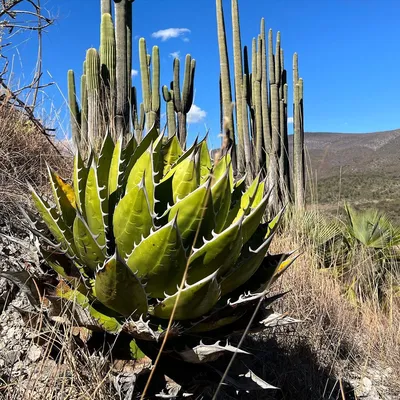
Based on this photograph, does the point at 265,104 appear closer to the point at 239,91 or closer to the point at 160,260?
the point at 239,91

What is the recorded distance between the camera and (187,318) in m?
1.33

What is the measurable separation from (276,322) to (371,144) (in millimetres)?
58128

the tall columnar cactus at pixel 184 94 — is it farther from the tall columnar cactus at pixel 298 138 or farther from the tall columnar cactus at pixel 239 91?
the tall columnar cactus at pixel 298 138

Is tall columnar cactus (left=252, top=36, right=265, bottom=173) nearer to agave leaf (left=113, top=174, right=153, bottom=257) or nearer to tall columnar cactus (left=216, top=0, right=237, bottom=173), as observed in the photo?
tall columnar cactus (left=216, top=0, right=237, bottom=173)

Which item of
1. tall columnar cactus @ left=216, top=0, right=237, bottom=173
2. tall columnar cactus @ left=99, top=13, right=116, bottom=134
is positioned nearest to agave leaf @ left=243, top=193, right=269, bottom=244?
tall columnar cactus @ left=99, top=13, right=116, bottom=134

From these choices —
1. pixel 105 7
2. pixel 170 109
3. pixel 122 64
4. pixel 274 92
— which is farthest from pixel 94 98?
pixel 274 92

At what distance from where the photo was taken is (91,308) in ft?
4.68

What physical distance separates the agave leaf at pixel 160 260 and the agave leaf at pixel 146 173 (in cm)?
14

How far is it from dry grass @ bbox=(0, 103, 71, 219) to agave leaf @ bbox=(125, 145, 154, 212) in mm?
1177

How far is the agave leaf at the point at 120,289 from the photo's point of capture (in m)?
1.21

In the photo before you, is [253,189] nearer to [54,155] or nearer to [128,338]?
[128,338]

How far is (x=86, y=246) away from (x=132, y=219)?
18cm

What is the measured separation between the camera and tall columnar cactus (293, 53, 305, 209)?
807 cm

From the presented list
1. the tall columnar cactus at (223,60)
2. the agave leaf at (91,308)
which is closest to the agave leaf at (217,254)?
the agave leaf at (91,308)
